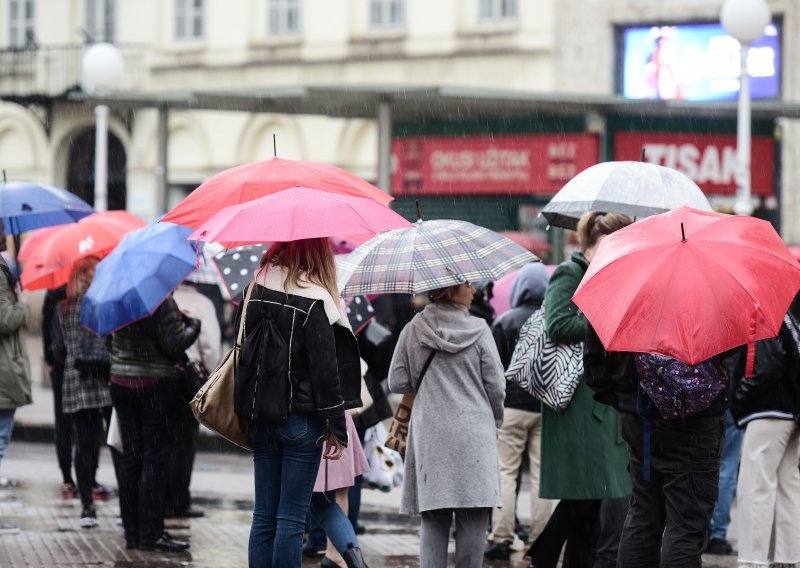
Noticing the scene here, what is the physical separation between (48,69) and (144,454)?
65.7ft

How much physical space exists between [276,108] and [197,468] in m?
4.97

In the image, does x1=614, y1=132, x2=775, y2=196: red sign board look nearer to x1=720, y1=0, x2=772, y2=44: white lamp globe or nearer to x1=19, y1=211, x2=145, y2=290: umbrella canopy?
x1=720, y1=0, x2=772, y2=44: white lamp globe

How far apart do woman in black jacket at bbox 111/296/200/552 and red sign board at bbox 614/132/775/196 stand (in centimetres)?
904

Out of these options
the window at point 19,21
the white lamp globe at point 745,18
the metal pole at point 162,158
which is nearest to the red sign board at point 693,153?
the white lamp globe at point 745,18

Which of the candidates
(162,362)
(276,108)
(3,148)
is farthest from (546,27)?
(162,362)

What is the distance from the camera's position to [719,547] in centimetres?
944

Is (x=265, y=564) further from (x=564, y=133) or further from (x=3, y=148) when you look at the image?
(x=3, y=148)

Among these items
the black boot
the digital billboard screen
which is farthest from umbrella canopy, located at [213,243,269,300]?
the digital billboard screen

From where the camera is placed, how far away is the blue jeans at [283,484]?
21.1 ft

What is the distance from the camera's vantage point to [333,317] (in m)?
6.47

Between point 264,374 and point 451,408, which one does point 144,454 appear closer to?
point 451,408

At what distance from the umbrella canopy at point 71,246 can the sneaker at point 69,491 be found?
5.84 feet

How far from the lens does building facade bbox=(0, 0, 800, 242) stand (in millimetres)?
18516

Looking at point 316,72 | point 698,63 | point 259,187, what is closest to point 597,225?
point 259,187
